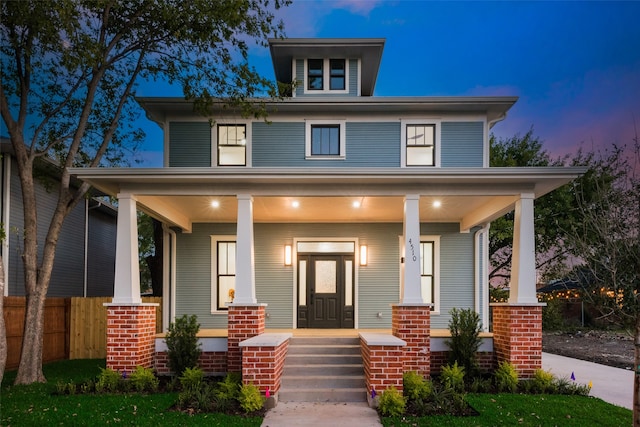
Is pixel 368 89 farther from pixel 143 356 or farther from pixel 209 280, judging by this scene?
pixel 143 356

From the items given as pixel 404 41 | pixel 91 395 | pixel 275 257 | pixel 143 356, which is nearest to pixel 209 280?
pixel 275 257

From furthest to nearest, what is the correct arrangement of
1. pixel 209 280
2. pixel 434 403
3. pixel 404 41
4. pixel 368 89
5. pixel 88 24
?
pixel 404 41, pixel 368 89, pixel 209 280, pixel 88 24, pixel 434 403

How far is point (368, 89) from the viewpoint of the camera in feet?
50.0

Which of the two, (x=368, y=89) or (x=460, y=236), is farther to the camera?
(x=368, y=89)

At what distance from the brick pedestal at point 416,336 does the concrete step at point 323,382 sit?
3.10 feet

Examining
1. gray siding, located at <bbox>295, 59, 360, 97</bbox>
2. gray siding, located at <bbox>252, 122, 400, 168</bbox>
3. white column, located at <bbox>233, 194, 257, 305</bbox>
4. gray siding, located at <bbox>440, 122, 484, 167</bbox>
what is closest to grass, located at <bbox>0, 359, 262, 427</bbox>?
white column, located at <bbox>233, 194, 257, 305</bbox>

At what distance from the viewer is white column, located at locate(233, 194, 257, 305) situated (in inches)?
328

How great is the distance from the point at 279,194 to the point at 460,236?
17.9 feet

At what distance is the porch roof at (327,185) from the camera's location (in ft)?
26.9

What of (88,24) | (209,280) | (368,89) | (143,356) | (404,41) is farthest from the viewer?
(404,41)

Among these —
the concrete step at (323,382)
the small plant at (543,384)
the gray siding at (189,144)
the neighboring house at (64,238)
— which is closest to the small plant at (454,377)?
the small plant at (543,384)

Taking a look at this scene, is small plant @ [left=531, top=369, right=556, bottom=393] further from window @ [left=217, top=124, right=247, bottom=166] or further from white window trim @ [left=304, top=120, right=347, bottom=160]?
window @ [left=217, top=124, right=247, bottom=166]

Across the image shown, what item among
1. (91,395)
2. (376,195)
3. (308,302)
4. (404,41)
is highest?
(404,41)

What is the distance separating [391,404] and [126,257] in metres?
5.31
